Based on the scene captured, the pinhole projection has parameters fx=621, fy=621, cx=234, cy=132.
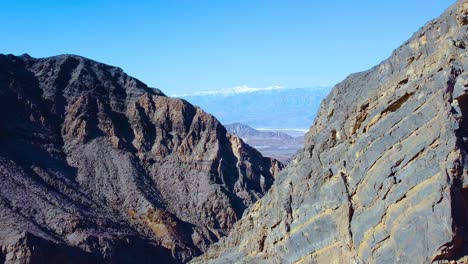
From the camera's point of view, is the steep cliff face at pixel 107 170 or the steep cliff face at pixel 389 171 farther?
the steep cliff face at pixel 107 170

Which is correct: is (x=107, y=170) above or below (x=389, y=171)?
below

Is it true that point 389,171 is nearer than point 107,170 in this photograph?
Yes

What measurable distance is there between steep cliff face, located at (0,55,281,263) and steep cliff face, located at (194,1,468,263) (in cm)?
2835

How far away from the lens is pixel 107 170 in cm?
6575

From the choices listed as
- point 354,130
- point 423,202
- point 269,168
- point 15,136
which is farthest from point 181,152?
point 423,202

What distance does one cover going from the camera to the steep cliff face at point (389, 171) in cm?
1816

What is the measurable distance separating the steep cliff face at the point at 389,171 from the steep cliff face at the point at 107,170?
28355 millimetres

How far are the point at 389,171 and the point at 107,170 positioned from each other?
49.4m

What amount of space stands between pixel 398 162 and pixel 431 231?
8.99 ft

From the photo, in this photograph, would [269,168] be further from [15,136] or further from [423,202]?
[423,202]

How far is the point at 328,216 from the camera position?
72.8 feet

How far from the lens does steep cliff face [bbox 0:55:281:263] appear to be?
5238 cm

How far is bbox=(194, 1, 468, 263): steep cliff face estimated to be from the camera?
59.6ft

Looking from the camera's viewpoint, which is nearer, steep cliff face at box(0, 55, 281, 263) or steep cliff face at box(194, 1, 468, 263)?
steep cliff face at box(194, 1, 468, 263)
